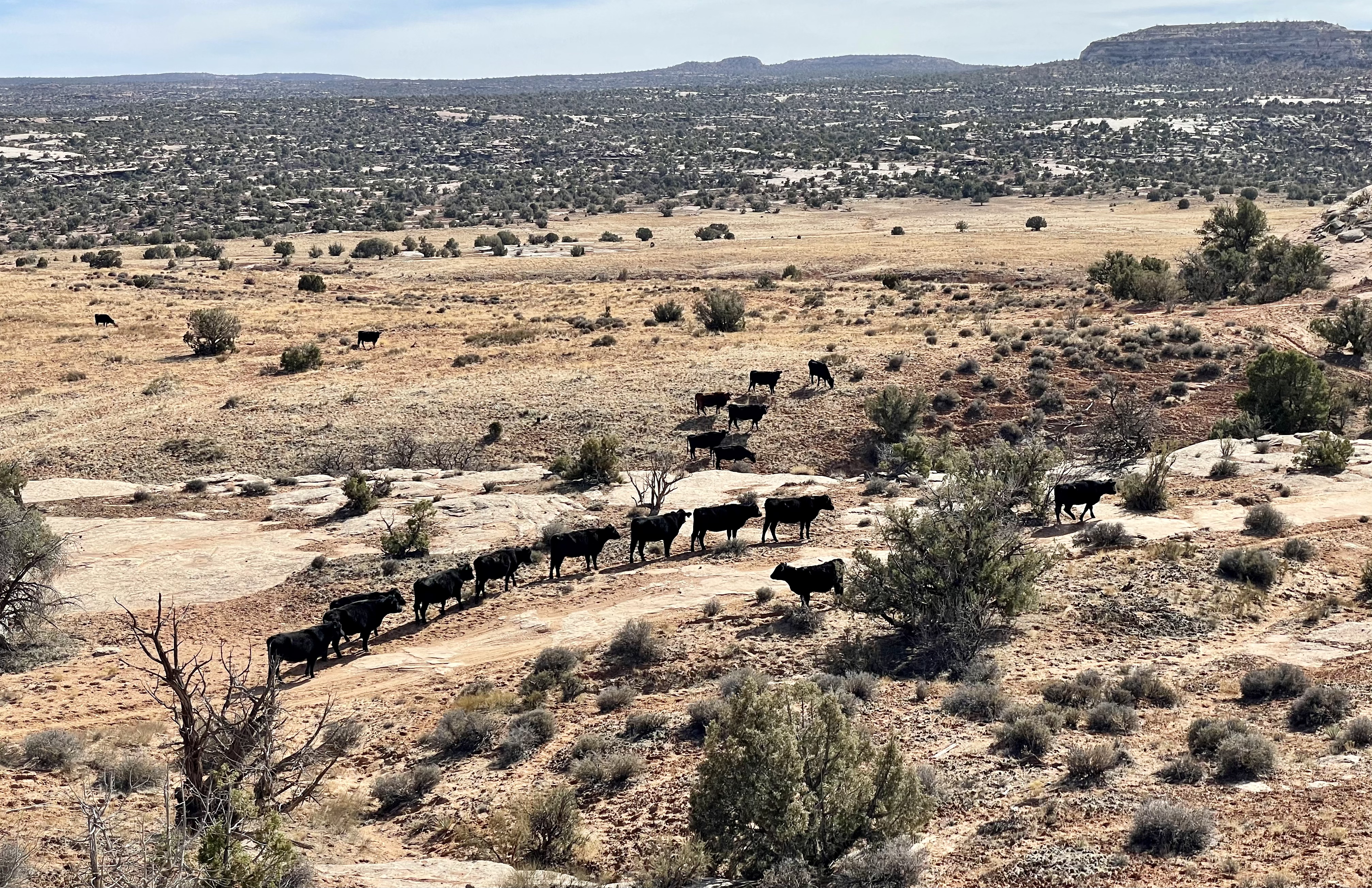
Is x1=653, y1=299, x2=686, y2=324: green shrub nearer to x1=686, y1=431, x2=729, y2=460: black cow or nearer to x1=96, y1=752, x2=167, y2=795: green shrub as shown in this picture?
x1=686, y1=431, x2=729, y2=460: black cow

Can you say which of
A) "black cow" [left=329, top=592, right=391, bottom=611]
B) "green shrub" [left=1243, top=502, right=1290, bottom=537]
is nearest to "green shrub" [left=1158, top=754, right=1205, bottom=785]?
"green shrub" [left=1243, top=502, right=1290, bottom=537]

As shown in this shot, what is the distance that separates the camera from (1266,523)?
2148cm

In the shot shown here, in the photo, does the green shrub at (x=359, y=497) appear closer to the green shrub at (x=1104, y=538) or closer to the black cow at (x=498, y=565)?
the black cow at (x=498, y=565)

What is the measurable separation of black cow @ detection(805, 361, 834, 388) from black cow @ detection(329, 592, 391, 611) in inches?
655

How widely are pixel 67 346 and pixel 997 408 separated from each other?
3412 centimetres

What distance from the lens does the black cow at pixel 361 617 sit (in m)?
18.3

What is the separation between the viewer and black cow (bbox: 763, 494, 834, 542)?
22.9 meters

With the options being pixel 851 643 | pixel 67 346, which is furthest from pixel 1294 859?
pixel 67 346

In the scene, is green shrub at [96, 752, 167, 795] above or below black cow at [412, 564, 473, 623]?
above

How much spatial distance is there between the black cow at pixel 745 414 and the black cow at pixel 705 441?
1.11m

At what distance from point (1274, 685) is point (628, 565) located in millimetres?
11709

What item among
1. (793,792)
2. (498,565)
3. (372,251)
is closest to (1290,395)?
(498,565)

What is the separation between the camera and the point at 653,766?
13500 millimetres

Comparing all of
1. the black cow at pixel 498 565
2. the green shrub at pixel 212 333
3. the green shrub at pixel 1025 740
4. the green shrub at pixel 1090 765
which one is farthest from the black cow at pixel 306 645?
the green shrub at pixel 212 333
